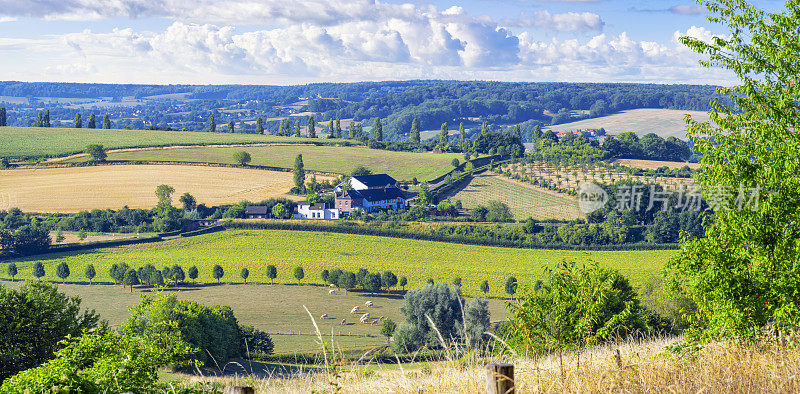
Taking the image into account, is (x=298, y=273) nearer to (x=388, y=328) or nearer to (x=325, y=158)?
(x=388, y=328)

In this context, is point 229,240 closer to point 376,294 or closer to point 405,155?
point 376,294

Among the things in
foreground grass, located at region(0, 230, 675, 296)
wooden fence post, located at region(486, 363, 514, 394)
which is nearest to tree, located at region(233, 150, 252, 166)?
foreground grass, located at region(0, 230, 675, 296)

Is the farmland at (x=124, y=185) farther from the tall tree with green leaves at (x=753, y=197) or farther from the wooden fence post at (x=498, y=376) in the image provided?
the wooden fence post at (x=498, y=376)

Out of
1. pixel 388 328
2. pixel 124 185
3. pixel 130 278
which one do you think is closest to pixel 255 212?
pixel 130 278

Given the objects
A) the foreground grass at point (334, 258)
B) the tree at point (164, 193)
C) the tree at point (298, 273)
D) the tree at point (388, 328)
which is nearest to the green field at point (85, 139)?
the tree at point (164, 193)

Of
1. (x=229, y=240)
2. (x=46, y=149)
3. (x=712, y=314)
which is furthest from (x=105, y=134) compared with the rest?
Result: (x=712, y=314)

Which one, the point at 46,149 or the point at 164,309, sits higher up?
the point at 46,149

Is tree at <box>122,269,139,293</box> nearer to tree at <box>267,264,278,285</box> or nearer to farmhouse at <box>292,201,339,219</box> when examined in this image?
tree at <box>267,264,278,285</box>
